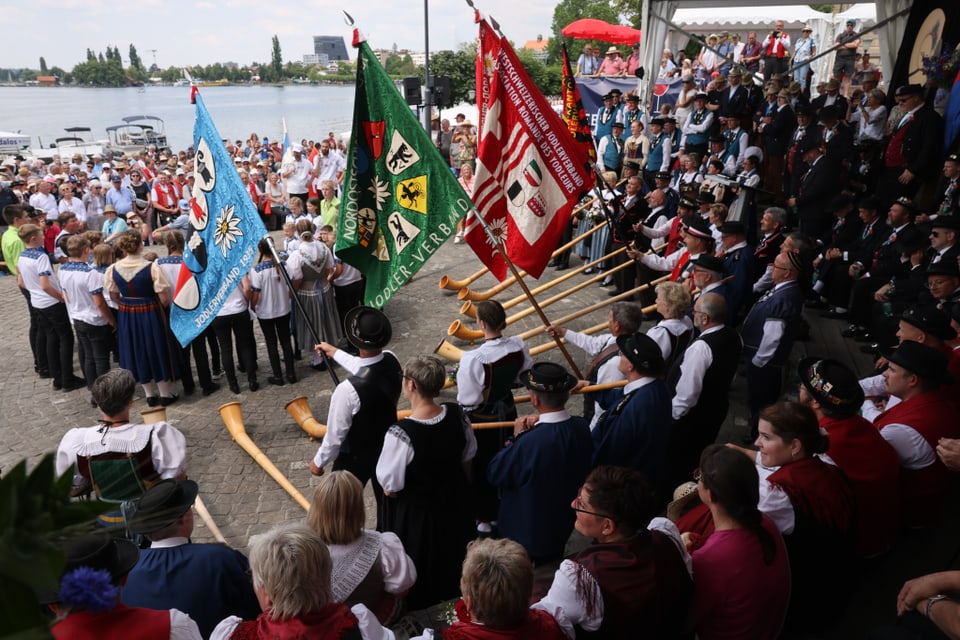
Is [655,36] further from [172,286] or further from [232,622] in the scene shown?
[232,622]

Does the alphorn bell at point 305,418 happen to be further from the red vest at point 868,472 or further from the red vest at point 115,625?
the red vest at point 868,472

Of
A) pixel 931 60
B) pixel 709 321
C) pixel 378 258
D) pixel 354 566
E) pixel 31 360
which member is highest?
pixel 931 60

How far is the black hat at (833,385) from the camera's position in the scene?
3586 mm

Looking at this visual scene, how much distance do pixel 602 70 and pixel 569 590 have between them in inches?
1085

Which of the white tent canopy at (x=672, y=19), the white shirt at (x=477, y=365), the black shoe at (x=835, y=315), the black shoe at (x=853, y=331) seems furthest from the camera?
the white tent canopy at (x=672, y=19)

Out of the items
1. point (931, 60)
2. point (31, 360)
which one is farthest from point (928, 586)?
point (31, 360)

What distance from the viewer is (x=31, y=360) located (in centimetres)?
898

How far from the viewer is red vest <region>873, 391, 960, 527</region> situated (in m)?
3.79

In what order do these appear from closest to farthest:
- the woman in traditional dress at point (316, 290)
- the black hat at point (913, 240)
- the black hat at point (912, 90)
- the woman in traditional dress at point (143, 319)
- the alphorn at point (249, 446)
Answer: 1. the alphorn at point (249, 446)
2. the woman in traditional dress at point (143, 319)
3. the black hat at point (913, 240)
4. the woman in traditional dress at point (316, 290)
5. the black hat at point (912, 90)

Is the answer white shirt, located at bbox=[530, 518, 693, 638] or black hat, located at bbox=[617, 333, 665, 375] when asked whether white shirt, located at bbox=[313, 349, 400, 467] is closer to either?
black hat, located at bbox=[617, 333, 665, 375]

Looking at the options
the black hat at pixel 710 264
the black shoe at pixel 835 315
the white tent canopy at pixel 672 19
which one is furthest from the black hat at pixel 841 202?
the white tent canopy at pixel 672 19

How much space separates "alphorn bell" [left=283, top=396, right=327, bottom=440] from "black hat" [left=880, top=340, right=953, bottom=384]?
5.07 meters

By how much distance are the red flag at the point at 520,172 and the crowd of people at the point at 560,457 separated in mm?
948

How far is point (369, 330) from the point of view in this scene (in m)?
4.68
